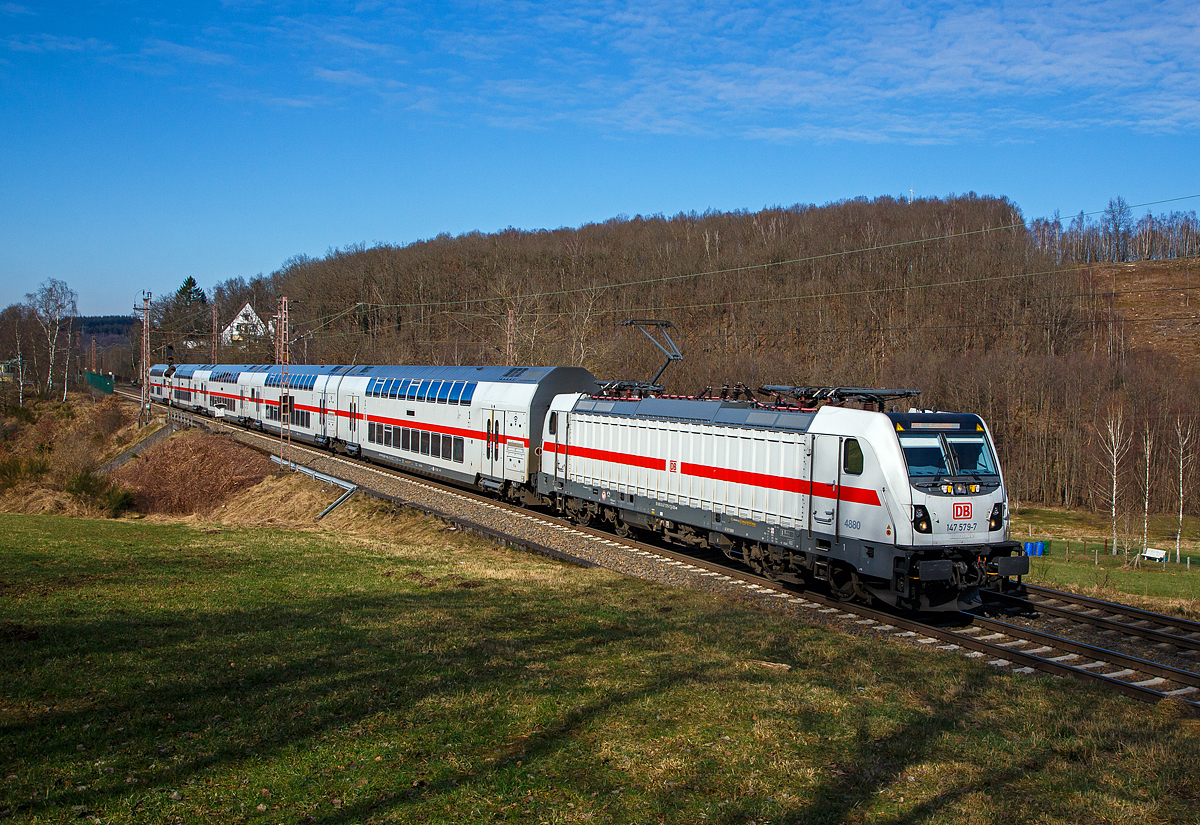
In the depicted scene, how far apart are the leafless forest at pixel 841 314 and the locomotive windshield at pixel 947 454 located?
22.0 meters

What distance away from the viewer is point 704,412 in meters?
18.2

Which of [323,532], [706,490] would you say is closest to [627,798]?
[706,490]

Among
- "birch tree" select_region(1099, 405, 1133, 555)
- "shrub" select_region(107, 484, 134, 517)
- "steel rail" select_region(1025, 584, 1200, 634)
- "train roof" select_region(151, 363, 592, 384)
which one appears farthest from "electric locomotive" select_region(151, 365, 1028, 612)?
"birch tree" select_region(1099, 405, 1133, 555)

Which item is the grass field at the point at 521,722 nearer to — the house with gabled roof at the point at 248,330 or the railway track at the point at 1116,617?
the railway track at the point at 1116,617

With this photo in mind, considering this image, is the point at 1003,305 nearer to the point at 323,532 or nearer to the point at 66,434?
the point at 323,532

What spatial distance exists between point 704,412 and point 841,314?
2511 inches

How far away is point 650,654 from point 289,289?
117377mm

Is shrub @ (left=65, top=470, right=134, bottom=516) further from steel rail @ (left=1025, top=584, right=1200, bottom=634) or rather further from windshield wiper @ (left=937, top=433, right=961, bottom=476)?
steel rail @ (left=1025, top=584, right=1200, bottom=634)

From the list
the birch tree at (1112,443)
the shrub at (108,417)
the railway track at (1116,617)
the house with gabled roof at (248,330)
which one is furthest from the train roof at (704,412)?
the house with gabled roof at (248,330)

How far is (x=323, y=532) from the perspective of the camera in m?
23.9

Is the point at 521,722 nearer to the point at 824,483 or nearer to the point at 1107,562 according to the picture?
the point at 824,483

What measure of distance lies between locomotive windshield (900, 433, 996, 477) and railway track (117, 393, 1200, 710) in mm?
2687

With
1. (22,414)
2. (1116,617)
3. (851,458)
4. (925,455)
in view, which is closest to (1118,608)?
(1116,617)

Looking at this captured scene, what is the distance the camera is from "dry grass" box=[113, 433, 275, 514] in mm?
36031
